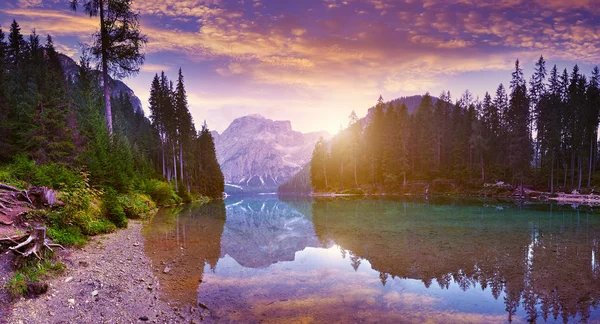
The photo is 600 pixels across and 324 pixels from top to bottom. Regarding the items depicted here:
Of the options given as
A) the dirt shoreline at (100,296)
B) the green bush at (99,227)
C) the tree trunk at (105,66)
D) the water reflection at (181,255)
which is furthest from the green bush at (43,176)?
the tree trunk at (105,66)

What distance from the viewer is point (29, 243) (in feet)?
25.5

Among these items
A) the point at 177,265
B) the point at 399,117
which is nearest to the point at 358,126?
the point at 399,117

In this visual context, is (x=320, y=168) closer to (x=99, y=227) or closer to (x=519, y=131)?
(x=519, y=131)

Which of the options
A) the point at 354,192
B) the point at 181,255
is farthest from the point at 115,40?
the point at 354,192

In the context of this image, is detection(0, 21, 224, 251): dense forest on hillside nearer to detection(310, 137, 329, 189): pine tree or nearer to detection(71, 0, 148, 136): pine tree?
detection(71, 0, 148, 136): pine tree

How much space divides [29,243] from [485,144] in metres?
76.4

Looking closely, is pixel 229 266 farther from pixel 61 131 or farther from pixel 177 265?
pixel 61 131

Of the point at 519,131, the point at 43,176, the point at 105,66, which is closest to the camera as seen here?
the point at 43,176

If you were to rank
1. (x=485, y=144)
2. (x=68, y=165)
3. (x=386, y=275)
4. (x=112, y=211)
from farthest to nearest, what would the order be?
(x=485, y=144) → (x=68, y=165) → (x=112, y=211) → (x=386, y=275)

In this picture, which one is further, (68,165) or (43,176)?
(68,165)

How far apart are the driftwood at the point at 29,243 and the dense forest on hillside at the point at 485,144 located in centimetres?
6419

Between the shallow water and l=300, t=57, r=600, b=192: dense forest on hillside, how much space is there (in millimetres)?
46070

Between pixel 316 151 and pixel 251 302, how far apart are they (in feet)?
290

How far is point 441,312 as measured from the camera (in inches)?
314
